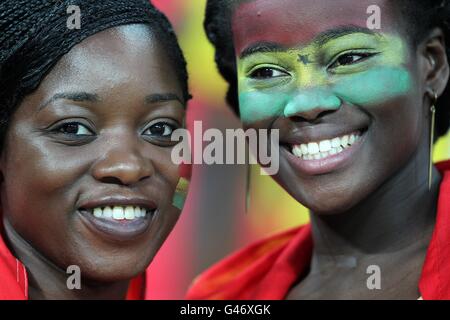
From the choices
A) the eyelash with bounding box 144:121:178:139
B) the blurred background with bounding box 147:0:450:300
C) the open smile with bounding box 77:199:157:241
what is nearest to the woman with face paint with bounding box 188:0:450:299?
the eyelash with bounding box 144:121:178:139

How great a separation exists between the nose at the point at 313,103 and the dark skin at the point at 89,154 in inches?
12.8

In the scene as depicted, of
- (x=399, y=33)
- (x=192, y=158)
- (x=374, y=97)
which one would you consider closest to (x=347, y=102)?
(x=374, y=97)

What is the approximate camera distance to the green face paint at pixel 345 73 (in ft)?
6.95

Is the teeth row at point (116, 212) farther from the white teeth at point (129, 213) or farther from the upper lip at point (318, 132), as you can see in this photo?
the upper lip at point (318, 132)

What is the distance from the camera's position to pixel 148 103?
2074mm

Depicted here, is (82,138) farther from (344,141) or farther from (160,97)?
(344,141)

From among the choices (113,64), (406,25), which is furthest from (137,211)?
(406,25)

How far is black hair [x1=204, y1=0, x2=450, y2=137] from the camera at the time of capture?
2.22 m

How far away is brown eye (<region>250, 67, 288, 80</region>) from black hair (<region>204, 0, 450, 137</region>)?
0.19 meters

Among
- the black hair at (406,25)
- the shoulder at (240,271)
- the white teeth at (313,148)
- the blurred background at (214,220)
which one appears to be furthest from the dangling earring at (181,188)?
the blurred background at (214,220)

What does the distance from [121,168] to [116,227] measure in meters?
0.17

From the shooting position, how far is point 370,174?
218 cm
